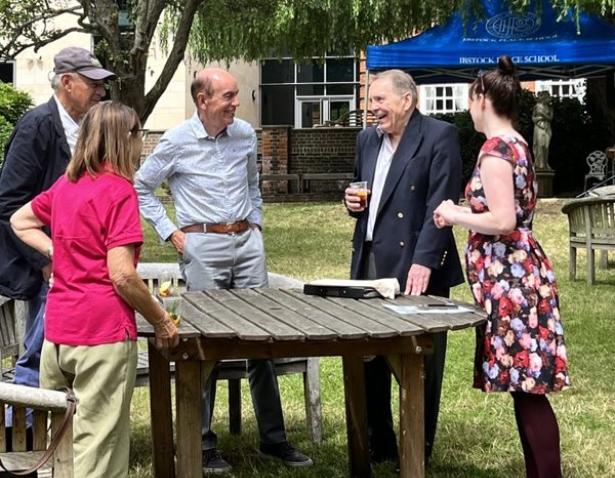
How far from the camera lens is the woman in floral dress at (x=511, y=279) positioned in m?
4.66

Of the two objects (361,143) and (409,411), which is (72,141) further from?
(409,411)

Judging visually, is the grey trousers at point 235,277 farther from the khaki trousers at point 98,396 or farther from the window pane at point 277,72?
the window pane at point 277,72

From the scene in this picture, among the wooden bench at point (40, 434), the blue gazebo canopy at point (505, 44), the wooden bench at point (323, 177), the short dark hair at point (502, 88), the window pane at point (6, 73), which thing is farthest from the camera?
the window pane at point (6, 73)

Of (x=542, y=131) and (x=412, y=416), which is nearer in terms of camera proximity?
(x=412, y=416)

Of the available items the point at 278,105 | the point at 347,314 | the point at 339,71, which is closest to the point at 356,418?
the point at 347,314

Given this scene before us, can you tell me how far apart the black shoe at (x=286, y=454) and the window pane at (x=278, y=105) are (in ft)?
117

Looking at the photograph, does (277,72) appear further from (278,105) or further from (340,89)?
(340,89)

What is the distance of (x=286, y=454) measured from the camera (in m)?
5.93

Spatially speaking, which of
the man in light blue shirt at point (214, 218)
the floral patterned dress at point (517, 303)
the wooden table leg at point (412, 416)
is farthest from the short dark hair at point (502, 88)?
the man in light blue shirt at point (214, 218)

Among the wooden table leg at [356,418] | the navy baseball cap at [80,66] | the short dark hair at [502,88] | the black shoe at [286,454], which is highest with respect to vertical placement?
the navy baseball cap at [80,66]

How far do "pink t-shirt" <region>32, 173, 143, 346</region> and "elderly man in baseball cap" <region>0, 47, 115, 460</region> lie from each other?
906mm

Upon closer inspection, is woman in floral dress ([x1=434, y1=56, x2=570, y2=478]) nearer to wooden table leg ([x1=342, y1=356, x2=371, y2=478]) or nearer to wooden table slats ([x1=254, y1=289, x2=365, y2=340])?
wooden table slats ([x1=254, y1=289, x2=365, y2=340])

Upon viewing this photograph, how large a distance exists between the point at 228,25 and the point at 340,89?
674 inches

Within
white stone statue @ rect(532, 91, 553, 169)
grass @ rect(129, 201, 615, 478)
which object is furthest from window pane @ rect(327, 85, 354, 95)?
grass @ rect(129, 201, 615, 478)
